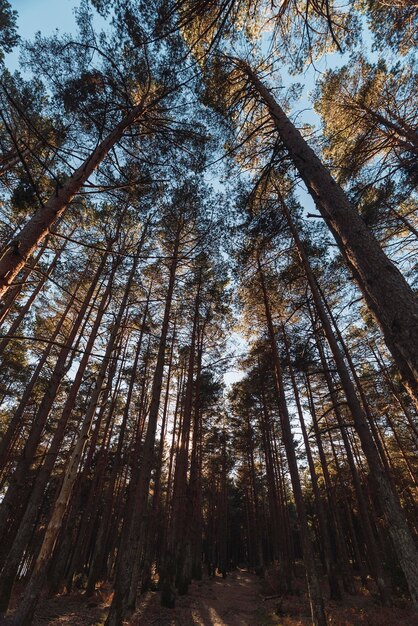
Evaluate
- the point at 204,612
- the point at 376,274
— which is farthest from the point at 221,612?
the point at 376,274

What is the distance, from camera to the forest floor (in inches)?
336

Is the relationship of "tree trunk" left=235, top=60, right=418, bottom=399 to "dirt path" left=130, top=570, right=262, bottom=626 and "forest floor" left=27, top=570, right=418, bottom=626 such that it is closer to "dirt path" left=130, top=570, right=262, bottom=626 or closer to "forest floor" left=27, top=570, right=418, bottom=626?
"forest floor" left=27, top=570, right=418, bottom=626

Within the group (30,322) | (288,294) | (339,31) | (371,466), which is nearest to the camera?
(371,466)

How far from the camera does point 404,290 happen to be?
3428mm

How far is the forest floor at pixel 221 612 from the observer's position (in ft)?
28.0

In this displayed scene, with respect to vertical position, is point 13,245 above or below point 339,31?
below

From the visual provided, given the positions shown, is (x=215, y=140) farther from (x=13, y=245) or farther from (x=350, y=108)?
(x=13, y=245)

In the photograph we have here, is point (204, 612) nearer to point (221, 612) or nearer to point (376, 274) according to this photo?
point (221, 612)

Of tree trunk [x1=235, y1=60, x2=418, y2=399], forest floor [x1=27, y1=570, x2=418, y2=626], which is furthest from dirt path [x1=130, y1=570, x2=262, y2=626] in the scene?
tree trunk [x1=235, y1=60, x2=418, y2=399]

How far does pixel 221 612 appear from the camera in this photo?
10.8m

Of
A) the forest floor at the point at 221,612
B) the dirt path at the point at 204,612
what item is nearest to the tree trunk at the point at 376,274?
the forest floor at the point at 221,612

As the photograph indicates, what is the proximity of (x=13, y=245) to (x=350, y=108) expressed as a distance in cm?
1165

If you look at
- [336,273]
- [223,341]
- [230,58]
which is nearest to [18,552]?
[223,341]

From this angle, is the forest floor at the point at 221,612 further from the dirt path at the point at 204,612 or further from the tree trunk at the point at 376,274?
the tree trunk at the point at 376,274
